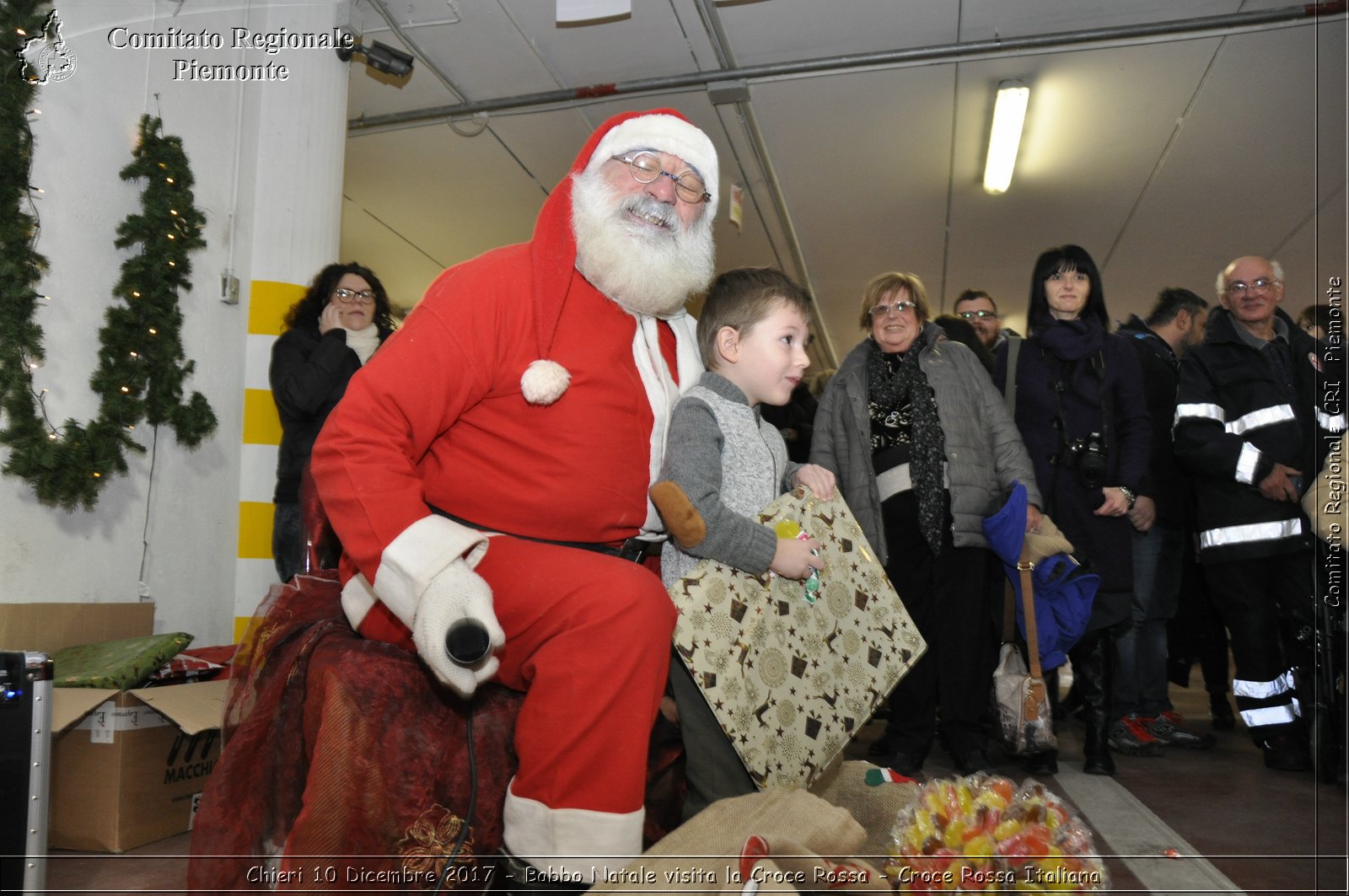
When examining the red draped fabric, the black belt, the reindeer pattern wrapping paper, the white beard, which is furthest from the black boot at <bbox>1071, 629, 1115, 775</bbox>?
the red draped fabric

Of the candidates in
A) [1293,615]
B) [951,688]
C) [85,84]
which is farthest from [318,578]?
[1293,615]

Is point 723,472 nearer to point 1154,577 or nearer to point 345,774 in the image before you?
point 345,774

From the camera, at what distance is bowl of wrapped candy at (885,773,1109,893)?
1.43 metres

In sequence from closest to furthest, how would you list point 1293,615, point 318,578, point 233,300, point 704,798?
point 704,798 < point 318,578 < point 1293,615 < point 233,300

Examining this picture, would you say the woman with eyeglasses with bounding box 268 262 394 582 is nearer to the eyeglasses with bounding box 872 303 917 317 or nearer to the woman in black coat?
the eyeglasses with bounding box 872 303 917 317

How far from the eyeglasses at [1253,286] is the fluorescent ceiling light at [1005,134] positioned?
2.33m

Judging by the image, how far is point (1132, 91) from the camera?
5.33 meters

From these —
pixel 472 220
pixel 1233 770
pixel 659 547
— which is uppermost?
pixel 472 220

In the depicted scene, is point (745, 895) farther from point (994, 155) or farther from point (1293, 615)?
point (994, 155)

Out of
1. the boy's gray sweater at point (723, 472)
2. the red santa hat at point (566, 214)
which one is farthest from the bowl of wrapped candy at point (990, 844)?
the red santa hat at point (566, 214)

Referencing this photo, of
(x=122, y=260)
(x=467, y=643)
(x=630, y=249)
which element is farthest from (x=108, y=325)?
(x=467, y=643)

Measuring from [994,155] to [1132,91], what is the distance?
89cm

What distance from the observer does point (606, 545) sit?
6.49 ft

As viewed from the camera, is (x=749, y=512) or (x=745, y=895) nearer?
(x=745, y=895)
